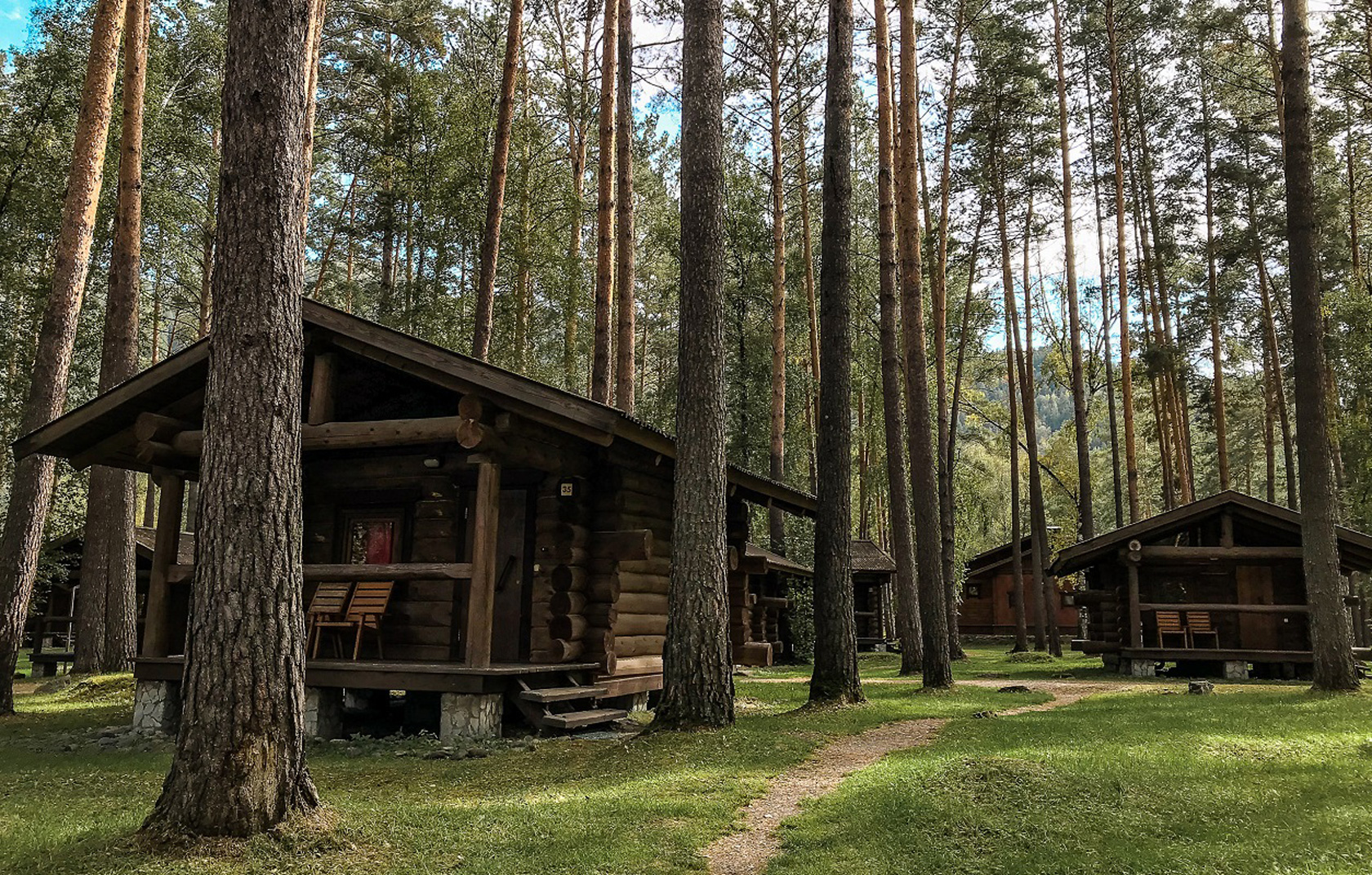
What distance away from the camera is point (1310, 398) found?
12438 mm

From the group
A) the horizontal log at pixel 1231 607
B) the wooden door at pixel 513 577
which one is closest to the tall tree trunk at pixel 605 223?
the wooden door at pixel 513 577

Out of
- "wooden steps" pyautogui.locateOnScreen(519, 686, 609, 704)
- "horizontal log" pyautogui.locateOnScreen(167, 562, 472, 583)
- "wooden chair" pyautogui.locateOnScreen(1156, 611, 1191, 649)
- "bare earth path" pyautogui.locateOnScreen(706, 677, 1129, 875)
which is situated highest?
"horizontal log" pyautogui.locateOnScreen(167, 562, 472, 583)

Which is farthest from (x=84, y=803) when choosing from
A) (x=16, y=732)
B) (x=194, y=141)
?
(x=194, y=141)

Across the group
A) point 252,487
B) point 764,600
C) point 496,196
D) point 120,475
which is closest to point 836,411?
point 252,487

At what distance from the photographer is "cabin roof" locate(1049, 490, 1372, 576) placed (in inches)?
710

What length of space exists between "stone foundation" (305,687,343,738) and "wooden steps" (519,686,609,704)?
2.36 meters

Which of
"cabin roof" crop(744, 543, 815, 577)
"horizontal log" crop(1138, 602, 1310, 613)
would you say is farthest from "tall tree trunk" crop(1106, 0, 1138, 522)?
"cabin roof" crop(744, 543, 815, 577)

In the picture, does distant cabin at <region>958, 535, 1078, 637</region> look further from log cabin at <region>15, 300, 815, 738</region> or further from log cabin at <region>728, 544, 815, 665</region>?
log cabin at <region>15, 300, 815, 738</region>

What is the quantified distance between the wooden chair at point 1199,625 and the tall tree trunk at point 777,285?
32.3 feet

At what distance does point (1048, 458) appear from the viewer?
46.3 m

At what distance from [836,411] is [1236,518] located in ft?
39.3

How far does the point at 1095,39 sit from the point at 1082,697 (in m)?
18.8

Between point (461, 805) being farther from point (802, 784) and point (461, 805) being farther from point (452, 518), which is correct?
point (452, 518)

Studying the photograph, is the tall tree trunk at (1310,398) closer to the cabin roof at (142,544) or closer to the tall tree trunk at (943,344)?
the tall tree trunk at (943,344)
